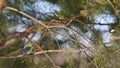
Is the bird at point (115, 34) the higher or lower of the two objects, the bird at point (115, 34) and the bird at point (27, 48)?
the higher

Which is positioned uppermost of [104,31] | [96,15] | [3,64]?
[96,15]

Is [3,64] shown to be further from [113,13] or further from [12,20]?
[113,13]

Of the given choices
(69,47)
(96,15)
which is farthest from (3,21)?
(96,15)

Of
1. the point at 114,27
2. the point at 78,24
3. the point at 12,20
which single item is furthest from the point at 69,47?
the point at 12,20

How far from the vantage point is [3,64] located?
2.23 m

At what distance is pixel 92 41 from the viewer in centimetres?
193

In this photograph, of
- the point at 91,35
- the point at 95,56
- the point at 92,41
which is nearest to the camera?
the point at 95,56

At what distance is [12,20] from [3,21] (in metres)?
0.07

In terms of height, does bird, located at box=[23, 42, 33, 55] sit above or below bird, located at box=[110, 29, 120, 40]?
below

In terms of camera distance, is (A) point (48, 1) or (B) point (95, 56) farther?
(A) point (48, 1)

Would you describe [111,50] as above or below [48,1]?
below

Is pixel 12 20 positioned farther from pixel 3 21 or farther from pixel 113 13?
pixel 113 13

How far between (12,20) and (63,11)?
352mm

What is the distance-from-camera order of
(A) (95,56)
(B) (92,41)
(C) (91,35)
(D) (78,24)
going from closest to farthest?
(A) (95,56)
(B) (92,41)
(C) (91,35)
(D) (78,24)
